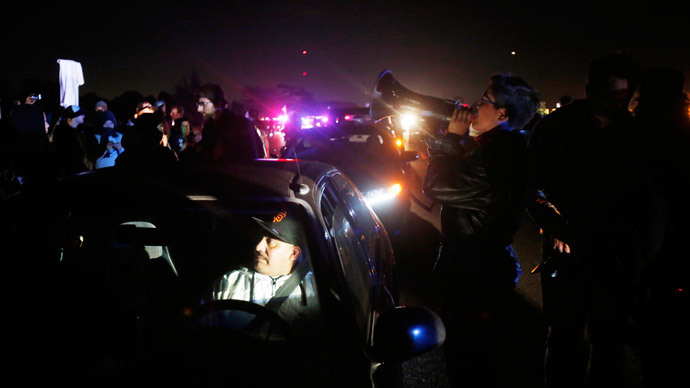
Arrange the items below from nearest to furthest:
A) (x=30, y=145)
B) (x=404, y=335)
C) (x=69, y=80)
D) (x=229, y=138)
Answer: (x=404, y=335)
(x=229, y=138)
(x=30, y=145)
(x=69, y=80)

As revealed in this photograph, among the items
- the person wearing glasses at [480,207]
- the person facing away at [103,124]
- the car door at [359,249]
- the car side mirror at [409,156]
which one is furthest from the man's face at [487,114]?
the person facing away at [103,124]

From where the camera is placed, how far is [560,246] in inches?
93.9

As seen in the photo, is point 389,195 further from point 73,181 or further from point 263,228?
point 73,181

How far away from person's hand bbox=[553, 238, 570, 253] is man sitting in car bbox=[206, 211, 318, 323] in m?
1.48

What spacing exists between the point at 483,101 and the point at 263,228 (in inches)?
58.2

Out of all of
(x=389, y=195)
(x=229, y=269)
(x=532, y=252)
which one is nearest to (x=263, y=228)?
(x=229, y=269)

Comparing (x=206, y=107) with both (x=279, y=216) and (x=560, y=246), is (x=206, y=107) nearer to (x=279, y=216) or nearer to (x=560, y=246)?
(x=279, y=216)

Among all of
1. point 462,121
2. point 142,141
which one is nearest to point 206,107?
point 142,141

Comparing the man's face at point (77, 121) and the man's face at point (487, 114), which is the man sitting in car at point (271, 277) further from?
the man's face at point (77, 121)

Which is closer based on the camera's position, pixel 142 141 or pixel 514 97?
pixel 514 97

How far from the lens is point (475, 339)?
2.45 m

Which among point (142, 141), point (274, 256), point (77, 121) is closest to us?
point (274, 256)

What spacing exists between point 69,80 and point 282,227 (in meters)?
11.5

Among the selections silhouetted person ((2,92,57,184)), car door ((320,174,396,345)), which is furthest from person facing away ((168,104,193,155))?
car door ((320,174,396,345))
